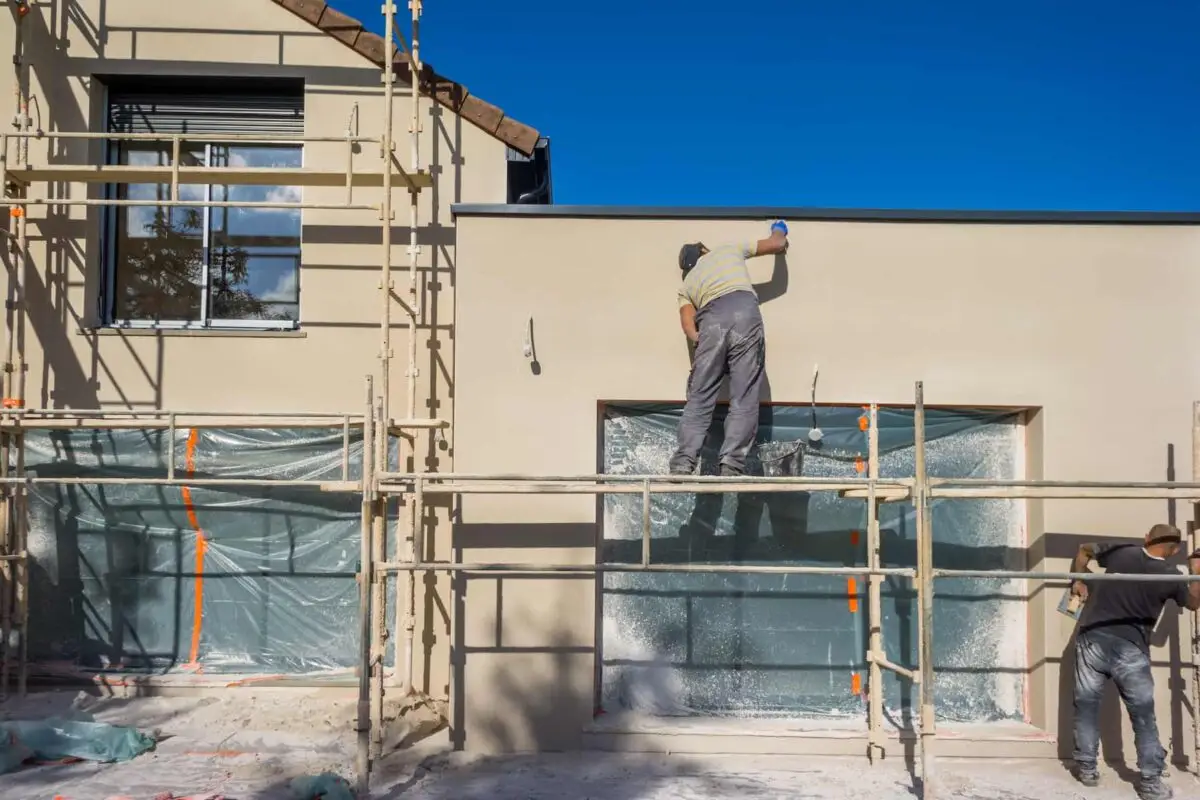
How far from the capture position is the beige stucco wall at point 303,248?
7.45 meters

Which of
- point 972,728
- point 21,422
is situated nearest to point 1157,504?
point 972,728

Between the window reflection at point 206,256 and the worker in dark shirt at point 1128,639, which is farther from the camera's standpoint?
the window reflection at point 206,256

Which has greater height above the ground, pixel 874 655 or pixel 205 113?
pixel 205 113

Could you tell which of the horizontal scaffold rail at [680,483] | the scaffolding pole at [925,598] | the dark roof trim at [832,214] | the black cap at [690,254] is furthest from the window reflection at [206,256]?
the scaffolding pole at [925,598]

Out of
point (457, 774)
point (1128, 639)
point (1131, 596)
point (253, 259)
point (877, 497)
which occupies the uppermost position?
point (253, 259)

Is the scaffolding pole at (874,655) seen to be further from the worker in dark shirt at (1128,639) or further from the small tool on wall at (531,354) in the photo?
the small tool on wall at (531,354)

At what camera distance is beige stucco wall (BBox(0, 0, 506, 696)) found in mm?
7449

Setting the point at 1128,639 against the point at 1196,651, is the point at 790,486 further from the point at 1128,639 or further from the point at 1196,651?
the point at 1196,651

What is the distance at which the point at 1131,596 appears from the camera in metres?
5.87

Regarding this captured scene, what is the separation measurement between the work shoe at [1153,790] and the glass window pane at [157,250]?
728 cm

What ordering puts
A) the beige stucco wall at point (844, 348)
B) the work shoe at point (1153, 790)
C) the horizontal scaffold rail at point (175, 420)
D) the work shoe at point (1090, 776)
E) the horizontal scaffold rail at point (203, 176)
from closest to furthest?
the work shoe at point (1153, 790)
the work shoe at point (1090, 776)
the beige stucco wall at point (844, 348)
the horizontal scaffold rail at point (175, 420)
the horizontal scaffold rail at point (203, 176)

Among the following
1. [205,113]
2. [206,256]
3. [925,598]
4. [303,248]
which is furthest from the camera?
[205,113]

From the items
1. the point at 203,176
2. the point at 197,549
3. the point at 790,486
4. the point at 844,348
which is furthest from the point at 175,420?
the point at 844,348

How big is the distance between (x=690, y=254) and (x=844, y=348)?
1222 millimetres
